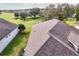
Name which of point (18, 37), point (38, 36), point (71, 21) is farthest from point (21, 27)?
point (71, 21)

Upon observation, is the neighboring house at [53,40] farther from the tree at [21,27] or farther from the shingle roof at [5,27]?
the shingle roof at [5,27]

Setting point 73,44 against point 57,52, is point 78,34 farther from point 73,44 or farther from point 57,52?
point 57,52

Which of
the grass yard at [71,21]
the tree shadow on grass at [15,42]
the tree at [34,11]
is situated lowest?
the tree shadow on grass at [15,42]

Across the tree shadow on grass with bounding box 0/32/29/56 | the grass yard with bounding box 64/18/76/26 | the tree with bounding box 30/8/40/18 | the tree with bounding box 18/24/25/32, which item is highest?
the tree with bounding box 30/8/40/18

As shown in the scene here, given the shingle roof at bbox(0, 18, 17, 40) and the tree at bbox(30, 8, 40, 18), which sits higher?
the tree at bbox(30, 8, 40, 18)

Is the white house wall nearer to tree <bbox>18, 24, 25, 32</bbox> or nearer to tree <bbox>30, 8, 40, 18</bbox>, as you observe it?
tree <bbox>18, 24, 25, 32</bbox>

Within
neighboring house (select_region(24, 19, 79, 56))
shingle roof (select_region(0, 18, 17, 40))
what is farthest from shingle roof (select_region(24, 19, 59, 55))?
shingle roof (select_region(0, 18, 17, 40))

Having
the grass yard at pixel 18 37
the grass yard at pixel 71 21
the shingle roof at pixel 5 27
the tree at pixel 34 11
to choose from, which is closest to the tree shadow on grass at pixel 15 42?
the grass yard at pixel 18 37
